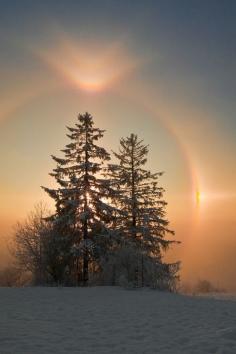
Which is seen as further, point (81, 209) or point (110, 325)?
point (81, 209)

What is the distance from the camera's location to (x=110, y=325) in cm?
1415

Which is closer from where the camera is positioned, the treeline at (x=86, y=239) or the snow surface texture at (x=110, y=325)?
the snow surface texture at (x=110, y=325)

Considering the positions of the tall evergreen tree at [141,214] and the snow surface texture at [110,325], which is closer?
the snow surface texture at [110,325]

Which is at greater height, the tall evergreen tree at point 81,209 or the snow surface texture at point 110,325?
the tall evergreen tree at point 81,209

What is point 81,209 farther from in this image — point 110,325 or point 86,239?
point 110,325

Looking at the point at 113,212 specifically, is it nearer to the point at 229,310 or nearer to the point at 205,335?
the point at 229,310

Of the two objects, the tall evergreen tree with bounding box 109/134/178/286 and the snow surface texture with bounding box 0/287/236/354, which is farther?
the tall evergreen tree with bounding box 109/134/178/286

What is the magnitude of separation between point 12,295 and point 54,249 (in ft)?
32.4

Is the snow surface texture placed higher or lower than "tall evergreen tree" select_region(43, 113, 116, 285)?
lower

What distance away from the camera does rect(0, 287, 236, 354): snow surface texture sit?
34.9ft

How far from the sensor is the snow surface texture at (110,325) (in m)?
10.6

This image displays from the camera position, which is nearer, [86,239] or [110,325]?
[110,325]

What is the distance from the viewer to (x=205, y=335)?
473 inches

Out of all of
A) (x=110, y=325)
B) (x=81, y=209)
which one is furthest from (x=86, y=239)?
(x=110, y=325)
